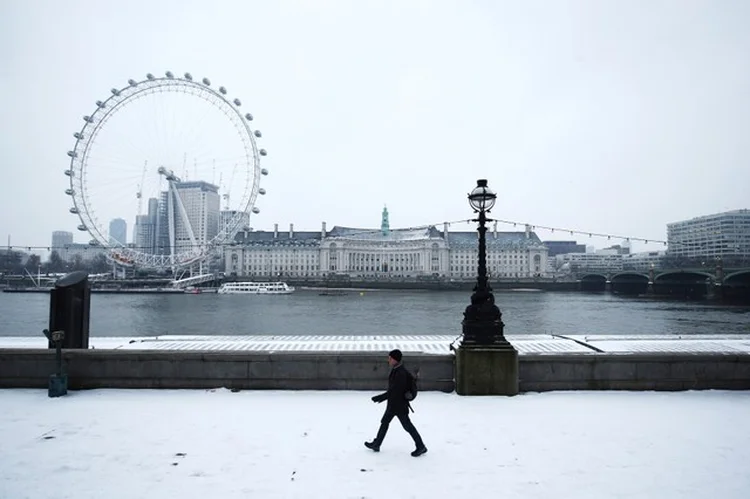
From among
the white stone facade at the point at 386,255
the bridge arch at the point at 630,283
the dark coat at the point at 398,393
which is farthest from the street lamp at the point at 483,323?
the white stone facade at the point at 386,255

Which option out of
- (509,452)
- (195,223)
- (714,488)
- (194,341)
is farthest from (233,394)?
(195,223)

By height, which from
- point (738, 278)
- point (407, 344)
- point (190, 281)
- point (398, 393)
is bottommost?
point (190, 281)

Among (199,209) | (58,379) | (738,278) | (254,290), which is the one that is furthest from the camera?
(199,209)

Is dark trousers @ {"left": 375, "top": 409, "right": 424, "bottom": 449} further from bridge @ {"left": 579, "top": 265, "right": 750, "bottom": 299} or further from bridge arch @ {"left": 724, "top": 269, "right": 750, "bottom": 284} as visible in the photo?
bridge arch @ {"left": 724, "top": 269, "right": 750, "bottom": 284}

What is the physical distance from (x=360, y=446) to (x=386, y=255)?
177057mm

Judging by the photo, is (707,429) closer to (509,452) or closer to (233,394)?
(509,452)

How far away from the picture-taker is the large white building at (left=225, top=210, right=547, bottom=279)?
17262cm

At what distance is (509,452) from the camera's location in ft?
22.3

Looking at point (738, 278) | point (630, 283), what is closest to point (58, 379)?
point (738, 278)

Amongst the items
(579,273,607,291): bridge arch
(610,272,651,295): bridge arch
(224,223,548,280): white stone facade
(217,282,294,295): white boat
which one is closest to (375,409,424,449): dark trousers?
(217,282,294,295): white boat

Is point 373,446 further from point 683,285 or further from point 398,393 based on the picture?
point 683,285

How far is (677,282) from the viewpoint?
9075 cm

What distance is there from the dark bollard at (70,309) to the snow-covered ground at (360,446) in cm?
202

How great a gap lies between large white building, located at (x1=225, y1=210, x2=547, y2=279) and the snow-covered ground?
160416 mm
